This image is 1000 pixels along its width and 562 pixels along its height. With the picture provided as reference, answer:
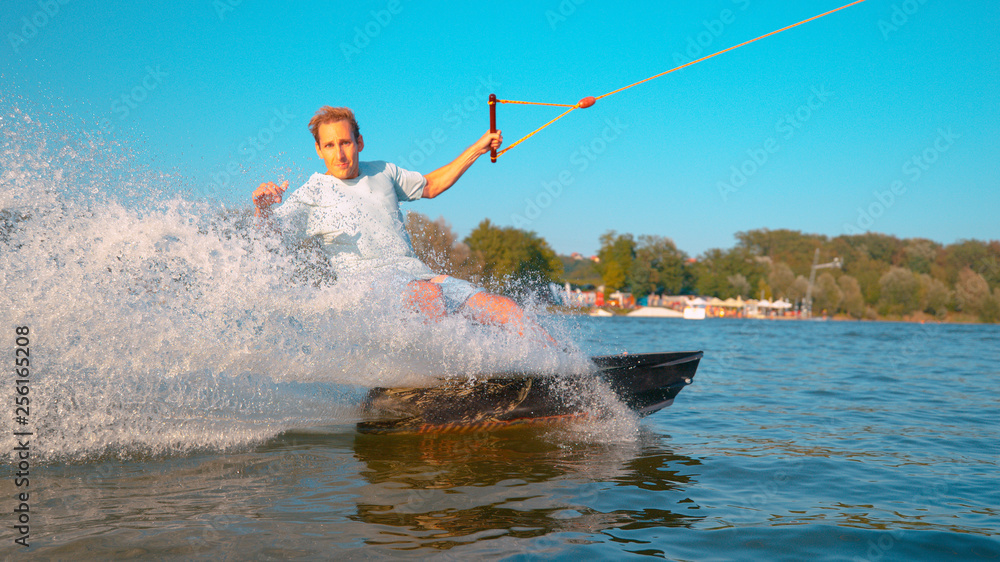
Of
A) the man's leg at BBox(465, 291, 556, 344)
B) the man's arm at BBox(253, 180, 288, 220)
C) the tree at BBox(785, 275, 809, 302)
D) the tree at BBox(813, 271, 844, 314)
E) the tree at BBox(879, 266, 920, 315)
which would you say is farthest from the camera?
the tree at BBox(785, 275, 809, 302)

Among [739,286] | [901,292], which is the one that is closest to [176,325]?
[901,292]

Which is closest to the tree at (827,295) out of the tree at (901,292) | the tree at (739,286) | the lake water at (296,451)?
the tree at (901,292)

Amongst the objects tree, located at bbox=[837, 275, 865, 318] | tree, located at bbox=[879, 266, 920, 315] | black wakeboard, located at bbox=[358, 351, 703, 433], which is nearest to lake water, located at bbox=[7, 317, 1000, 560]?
black wakeboard, located at bbox=[358, 351, 703, 433]

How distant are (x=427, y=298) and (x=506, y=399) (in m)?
0.99

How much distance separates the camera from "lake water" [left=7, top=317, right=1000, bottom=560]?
91.0 inches

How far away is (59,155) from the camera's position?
3170mm

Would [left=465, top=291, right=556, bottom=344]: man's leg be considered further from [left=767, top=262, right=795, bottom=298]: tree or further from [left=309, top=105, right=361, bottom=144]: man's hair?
[left=767, top=262, right=795, bottom=298]: tree

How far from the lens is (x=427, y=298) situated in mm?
3783

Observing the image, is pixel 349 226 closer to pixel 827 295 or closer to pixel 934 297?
pixel 934 297

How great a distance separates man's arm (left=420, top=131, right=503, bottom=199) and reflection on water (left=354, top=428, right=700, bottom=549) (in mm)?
1777

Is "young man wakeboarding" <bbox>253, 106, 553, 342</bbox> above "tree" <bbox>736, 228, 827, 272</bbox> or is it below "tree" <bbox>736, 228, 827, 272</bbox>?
below

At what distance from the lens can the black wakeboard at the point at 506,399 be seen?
4078mm

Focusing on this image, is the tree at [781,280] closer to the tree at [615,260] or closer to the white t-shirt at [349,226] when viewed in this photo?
the tree at [615,260]

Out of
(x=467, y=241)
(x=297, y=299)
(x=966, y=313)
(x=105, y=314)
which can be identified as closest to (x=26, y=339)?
(x=105, y=314)
